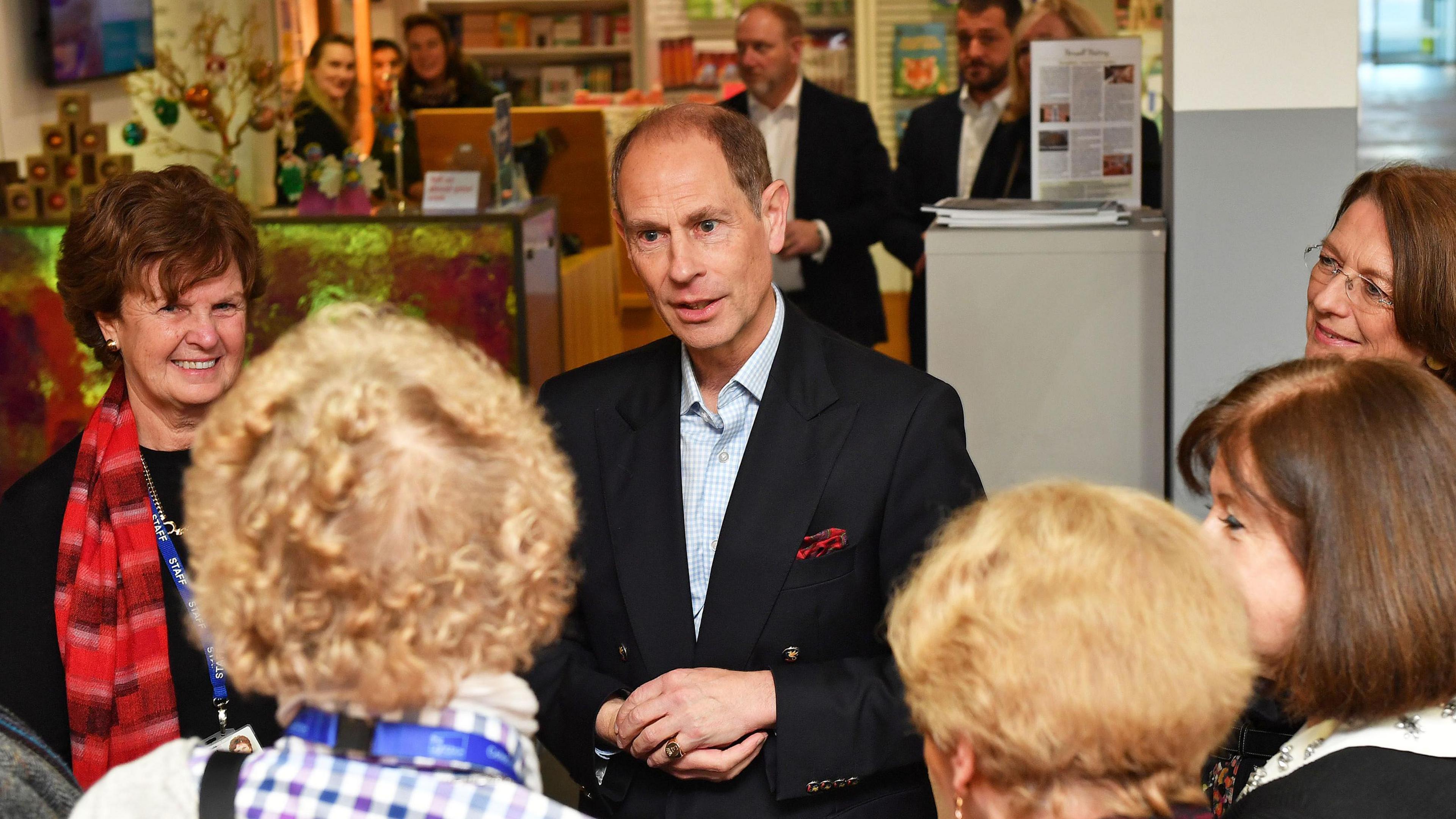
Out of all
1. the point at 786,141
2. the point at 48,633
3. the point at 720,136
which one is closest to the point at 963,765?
the point at 720,136

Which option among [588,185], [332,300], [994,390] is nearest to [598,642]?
[994,390]

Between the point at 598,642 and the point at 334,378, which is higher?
the point at 334,378

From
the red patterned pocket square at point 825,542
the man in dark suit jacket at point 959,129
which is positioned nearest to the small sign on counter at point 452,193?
the man in dark suit jacket at point 959,129

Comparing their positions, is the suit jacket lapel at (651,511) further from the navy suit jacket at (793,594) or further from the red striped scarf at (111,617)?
the red striped scarf at (111,617)

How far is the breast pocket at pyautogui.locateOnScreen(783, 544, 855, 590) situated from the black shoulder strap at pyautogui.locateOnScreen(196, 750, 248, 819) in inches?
33.9

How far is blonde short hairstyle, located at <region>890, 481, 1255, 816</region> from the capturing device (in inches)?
39.7

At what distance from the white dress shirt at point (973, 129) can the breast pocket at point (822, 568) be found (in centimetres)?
290

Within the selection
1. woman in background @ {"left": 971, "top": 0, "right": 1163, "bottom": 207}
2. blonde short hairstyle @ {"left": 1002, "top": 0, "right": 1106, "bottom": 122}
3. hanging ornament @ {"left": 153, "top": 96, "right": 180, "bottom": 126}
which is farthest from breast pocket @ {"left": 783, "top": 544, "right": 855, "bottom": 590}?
hanging ornament @ {"left": 153, "top": 96, "right": 180, "bottom": 126}

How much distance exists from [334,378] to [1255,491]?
0.85 meters

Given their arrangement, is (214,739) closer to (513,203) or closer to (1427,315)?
(1427,315)

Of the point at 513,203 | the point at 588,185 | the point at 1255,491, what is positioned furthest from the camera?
the point at 588,185

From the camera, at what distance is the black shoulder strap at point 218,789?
0.96m

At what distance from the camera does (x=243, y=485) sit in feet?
3.22

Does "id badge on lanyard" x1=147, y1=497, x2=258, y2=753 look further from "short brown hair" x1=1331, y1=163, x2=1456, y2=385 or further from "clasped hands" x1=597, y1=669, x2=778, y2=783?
"short brown hair" x1=1331, y1=163, x2=1456, y2=385
